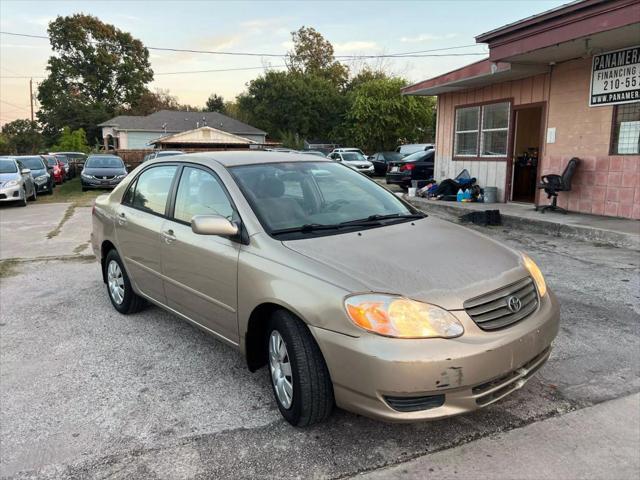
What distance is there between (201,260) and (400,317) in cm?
161

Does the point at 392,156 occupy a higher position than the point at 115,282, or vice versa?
the point at 392,156

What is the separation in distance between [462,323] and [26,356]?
3.49 m

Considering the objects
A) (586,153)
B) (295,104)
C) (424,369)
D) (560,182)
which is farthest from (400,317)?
(295,104)

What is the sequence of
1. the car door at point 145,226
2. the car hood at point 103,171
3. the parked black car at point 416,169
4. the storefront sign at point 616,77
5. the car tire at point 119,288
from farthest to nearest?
1. the car hood at point 103,171
2. the parked black car at point 416,169
3. the storefront sign at point 616,77
4. the car tire at point 119,288
5. the car door at point 145,226

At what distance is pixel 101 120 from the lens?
6356 centimetres

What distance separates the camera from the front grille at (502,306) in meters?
2.66

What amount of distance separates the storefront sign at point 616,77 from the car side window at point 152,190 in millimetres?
8659

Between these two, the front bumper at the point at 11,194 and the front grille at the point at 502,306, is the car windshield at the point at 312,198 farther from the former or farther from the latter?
the front bumper at the point at 11,194

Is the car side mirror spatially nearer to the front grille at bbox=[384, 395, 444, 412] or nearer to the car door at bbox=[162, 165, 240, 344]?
the car door at bbox=[162, 165, 240, 344]

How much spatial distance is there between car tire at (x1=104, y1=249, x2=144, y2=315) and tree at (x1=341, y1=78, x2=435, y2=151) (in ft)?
122

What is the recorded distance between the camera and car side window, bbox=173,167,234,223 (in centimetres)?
362

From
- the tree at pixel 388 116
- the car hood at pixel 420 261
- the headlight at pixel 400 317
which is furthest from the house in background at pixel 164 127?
the headlight at pixel 400 317

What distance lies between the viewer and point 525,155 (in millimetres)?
12961

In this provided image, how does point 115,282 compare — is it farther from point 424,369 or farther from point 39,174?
point 39,174
